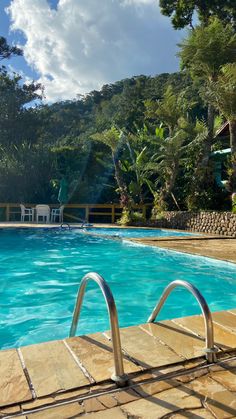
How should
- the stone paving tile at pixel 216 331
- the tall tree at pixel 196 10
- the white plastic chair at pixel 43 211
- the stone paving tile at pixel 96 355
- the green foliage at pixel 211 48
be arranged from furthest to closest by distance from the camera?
the tall tree at pixel 196 10 → the white plastic chair at pixel 43 211 → the green foliage at pixel 211 48 → the stone paving tile at pixel 216 331 → the stone paving tile at pixel 96 355

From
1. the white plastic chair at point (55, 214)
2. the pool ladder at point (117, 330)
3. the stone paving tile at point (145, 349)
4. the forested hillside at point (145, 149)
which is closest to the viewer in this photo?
Result: the pool ladder at point (117, 330)

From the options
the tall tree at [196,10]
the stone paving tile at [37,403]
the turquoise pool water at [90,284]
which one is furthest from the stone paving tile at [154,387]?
the tall tree at [196,10]

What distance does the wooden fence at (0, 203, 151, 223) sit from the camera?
18431 mm

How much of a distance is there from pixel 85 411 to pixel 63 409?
122 mm

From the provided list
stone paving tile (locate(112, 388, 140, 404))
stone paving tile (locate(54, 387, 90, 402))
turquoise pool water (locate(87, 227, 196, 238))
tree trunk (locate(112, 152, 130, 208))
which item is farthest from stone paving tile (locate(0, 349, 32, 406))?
tree trunk (locate(112, 152, 130, 208))

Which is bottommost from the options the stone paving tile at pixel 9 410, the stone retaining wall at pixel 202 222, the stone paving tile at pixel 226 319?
the stone paving tile at pixel 9 410

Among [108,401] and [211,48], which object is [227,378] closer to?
[108,401]

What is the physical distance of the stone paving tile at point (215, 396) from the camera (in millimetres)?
1877

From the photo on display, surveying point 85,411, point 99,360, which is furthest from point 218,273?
point 85,411

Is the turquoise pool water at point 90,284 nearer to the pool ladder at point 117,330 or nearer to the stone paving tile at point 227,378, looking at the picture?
the pool ladder at point 117,330

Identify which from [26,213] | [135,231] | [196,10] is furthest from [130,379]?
[196,10]

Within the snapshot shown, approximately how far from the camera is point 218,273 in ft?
23.7

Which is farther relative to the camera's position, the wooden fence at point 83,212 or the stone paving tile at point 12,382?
the wooden fence at point 83,212

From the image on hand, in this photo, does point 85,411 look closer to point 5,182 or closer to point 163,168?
point 163,168
